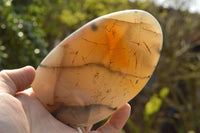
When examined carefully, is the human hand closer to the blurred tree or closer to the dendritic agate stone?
the dendritic agate stone

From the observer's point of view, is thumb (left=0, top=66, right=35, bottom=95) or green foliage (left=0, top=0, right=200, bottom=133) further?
green foliage (left=0, top=0, right=200, bottom=133)

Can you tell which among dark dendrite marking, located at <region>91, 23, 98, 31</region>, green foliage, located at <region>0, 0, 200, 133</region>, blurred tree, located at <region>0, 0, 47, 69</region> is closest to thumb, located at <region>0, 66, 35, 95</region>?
dark dendrite marking, located at <region>91, 23, 98, 31</region>

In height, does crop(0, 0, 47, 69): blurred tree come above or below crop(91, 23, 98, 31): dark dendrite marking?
below

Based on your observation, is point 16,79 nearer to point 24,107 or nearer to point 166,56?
point 24,107

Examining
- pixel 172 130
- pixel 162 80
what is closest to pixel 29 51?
pixel 162 80

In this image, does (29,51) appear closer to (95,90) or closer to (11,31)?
(11,31)

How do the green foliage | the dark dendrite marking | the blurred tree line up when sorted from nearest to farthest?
the dark dendrite marking → the blurred tree → the green foliage

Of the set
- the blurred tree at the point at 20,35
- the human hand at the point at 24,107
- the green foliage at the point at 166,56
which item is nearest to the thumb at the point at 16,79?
the human hand at the point at 24,107

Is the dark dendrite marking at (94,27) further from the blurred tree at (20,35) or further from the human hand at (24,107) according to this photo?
the blurred tree at (20,35)

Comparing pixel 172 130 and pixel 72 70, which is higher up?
pixel 72 70
